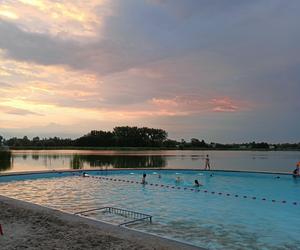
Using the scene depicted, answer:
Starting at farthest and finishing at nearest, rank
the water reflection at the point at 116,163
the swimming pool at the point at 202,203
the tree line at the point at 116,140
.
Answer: the tree line at the point at 116,140
the water reflection at the point at 116,163
the swimming pool at the point at 202,203

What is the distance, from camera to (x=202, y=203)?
14.2m

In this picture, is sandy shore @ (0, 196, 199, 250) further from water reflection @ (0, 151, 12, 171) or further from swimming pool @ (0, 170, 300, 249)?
water reflection @ (0, 151, 12, 171)

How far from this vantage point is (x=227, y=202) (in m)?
14.5

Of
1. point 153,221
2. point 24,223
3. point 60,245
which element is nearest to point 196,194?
point 153,221

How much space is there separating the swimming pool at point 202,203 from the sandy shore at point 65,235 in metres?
1.86

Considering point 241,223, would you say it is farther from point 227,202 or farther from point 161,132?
point 161,132

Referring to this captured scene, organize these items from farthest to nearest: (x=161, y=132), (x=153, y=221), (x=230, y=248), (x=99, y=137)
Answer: (x=161, y=132) → (x=99, y=137) → (x=153, y=221) → (x=230, y=248)

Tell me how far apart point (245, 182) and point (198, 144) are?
314 ft

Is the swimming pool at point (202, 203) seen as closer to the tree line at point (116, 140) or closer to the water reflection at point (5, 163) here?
the water reflection at point (5, 163)

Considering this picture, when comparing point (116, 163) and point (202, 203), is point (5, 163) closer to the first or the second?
point (116, 163)

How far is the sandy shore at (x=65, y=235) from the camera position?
5.80 m

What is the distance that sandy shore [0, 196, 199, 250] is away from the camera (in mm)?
5797

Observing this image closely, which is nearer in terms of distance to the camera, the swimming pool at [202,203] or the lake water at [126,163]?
the swimming pool at [202,203]

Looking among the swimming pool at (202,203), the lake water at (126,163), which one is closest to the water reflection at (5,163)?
the lake water at (126,163)
